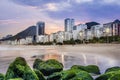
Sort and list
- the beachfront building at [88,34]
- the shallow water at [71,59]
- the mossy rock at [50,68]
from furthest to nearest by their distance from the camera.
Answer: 1. the beachfront building at [88,34]
2. the shallow water at [71,59]
3. the mossy rock at [50,68]

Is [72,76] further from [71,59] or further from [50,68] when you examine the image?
[71,59]

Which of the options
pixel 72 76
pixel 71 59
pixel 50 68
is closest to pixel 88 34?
pixel 71 59

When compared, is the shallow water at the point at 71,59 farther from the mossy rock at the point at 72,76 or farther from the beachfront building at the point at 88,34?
the beachfront building at the point at 88,34

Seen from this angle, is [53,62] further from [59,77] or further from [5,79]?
[5,79]

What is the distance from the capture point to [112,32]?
125938 mm

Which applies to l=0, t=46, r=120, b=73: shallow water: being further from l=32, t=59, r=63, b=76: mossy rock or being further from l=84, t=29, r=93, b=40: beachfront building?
l=84, t=29, r=93, b=40: beachfront building

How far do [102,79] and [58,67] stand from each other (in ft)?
12.7

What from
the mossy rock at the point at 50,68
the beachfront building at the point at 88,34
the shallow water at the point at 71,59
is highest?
the beachfront building at the point at 88,34

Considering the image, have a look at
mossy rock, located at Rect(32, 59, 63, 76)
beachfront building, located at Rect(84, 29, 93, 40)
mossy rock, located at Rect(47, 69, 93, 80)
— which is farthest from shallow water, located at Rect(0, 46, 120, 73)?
beachfront building, located at Rect(84, 29, 93, 40)

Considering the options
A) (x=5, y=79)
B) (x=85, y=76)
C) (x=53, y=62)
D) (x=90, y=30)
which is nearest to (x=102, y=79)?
(x=85, y=76)

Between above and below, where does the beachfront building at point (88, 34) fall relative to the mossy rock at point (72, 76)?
above

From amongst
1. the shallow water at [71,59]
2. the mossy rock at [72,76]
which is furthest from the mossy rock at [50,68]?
the shallow water at [71,59]

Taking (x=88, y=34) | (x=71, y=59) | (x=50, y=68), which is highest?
(x=88, y=34)

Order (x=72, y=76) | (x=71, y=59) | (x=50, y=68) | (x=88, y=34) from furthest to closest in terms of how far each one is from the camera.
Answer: (x=88, y=34) → (x=71, y=59) → (x=50, y=68) → (x=72, y=76)
